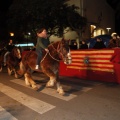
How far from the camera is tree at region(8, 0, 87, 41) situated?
2731 cm

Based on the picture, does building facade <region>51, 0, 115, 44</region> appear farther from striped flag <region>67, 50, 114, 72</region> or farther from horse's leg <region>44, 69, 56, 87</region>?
horse's leg <region>44, 69, 56, 87</region>

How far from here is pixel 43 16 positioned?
27344mm

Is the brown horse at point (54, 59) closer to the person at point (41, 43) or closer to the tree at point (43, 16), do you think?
the person at point (41, 43)

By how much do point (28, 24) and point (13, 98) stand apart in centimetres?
2124

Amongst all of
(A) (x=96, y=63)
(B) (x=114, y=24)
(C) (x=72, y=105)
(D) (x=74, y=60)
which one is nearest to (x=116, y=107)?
(C) (x=72, y=105)

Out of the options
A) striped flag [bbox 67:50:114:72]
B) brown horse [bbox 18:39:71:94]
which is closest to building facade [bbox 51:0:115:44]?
striped flag [bbox 67:50:114:72]

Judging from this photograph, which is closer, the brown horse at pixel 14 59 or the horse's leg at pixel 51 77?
the horse's leg at pixel 51 77

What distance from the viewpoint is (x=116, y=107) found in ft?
20.3

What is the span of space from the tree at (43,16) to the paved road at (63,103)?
1943 centimetres

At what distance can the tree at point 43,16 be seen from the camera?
27.3 m

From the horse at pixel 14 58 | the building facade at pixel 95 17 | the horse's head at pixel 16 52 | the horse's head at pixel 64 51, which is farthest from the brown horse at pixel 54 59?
the building facade at pixel 95 17

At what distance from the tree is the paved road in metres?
19.4

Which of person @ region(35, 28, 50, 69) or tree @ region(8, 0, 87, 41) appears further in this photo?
tree @ region(8, 0, 87, 41)

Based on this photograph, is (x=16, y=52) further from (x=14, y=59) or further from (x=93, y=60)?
(x=93, y=60)
